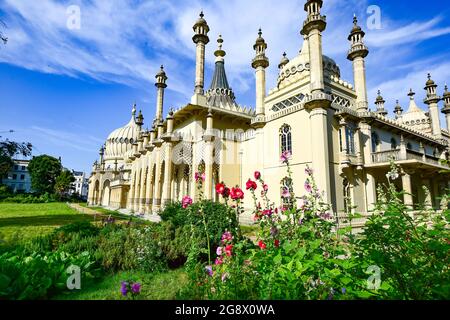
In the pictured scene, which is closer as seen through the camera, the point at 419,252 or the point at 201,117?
the point at 419,252

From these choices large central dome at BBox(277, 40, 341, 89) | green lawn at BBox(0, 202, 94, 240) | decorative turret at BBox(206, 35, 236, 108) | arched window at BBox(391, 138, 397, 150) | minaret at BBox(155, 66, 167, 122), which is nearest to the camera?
green lawn at BBox(0, 202, 94, 240)

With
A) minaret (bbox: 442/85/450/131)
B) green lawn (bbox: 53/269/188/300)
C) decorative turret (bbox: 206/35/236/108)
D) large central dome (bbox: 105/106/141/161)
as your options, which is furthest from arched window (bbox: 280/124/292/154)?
large central dome (bbox: 105/106/141/161)

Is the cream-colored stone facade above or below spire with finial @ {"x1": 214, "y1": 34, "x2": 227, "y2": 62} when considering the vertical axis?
below

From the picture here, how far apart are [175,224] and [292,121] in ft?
38.1

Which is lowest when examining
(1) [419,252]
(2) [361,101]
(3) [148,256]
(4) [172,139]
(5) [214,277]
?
(3) [148,256]

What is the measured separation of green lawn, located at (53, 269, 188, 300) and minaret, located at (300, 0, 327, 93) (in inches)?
557

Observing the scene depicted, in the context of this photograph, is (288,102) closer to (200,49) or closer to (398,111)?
(200,49)

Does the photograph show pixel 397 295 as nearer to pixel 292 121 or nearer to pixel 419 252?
pixel 419 252

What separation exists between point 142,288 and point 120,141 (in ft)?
158

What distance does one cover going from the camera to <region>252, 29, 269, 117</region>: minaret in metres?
19.8

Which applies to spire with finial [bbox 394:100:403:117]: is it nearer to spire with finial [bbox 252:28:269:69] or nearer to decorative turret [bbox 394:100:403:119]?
decorative turret [bbox 394:100:403:119]

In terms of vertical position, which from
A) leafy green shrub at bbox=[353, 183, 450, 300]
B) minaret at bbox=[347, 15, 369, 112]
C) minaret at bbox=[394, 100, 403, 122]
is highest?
minaret at bbox=[394, 100, 403, 122]

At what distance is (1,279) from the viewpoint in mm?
3471
